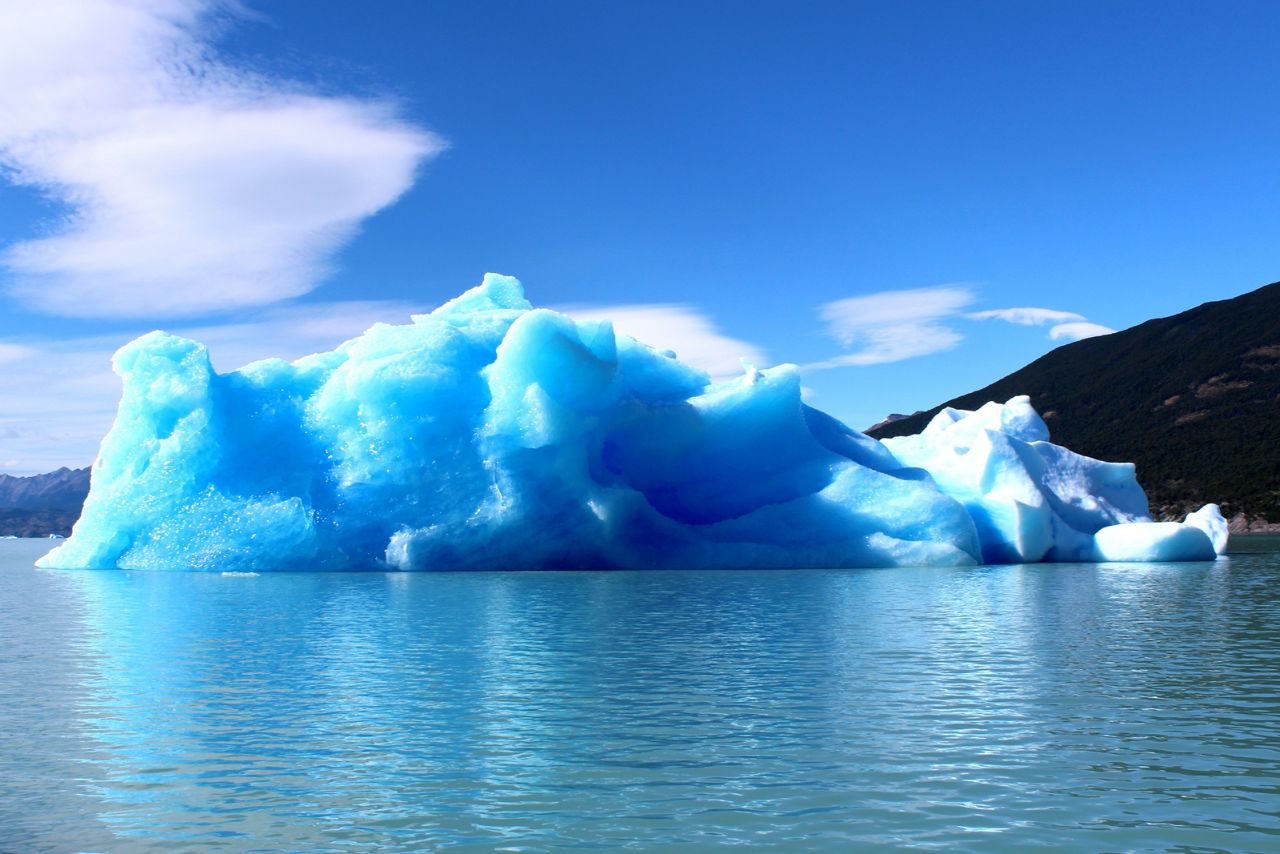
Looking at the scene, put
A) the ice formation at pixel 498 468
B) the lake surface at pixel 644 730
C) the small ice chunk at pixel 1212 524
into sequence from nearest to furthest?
1. the lake surface at pixel 644 730
2. the ice formation at pixel 498 468
3. the small ice chunk at pixel 1212 524

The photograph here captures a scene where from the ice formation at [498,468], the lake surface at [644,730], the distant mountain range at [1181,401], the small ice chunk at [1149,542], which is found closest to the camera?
the lake surface at [644,730]

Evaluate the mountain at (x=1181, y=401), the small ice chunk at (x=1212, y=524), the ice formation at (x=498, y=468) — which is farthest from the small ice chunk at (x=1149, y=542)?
the mountain at (x=1181, y=401)

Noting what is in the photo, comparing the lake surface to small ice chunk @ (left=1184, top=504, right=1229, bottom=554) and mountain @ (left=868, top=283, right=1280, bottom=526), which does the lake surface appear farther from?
mountain @ (left=868, top=283, right=1280, bottom=526)

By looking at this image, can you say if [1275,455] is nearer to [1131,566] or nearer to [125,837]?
[1131,566]

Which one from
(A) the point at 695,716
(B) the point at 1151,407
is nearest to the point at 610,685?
(A) the point at 695,716

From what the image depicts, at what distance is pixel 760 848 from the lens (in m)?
4.17

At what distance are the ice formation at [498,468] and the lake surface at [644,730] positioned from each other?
674cm

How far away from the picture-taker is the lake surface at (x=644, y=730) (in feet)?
14.8

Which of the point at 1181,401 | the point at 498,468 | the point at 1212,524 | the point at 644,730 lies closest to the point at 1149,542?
the point at 1212,524

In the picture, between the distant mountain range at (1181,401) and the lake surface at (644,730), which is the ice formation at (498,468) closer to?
the lake surface at (644,730)

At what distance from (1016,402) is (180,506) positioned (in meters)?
19.0

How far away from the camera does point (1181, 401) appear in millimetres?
66812

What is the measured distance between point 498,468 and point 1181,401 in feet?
195

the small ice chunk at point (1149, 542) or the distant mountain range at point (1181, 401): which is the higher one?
the distant mountain range at point (1181, 401)
